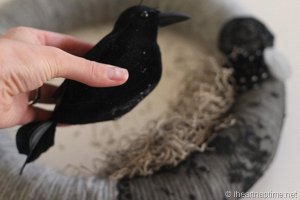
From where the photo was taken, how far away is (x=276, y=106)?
83 cm

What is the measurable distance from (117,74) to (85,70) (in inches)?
1.6

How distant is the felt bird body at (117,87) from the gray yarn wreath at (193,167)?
0.11 meters

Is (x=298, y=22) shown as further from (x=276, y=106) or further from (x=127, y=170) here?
(x=127, y=170)

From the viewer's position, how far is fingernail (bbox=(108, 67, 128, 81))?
0.57m

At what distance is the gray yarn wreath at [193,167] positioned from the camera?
0.71m

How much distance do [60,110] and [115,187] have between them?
180 millimetres

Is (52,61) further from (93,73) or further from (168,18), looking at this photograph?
(168,18)

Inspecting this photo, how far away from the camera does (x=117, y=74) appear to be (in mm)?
571

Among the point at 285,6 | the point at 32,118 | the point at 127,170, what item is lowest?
the point at 127,170

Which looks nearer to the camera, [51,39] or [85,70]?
[85,70]

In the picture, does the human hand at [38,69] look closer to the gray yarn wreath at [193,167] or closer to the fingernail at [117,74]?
the fingernail at [117,74]

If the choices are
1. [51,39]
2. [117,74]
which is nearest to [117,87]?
[117,74]

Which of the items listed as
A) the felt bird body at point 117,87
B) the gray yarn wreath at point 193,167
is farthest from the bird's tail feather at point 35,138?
the gray yarn wreath at point 193,167

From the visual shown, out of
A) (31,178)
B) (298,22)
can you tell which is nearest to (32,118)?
(31,178)
